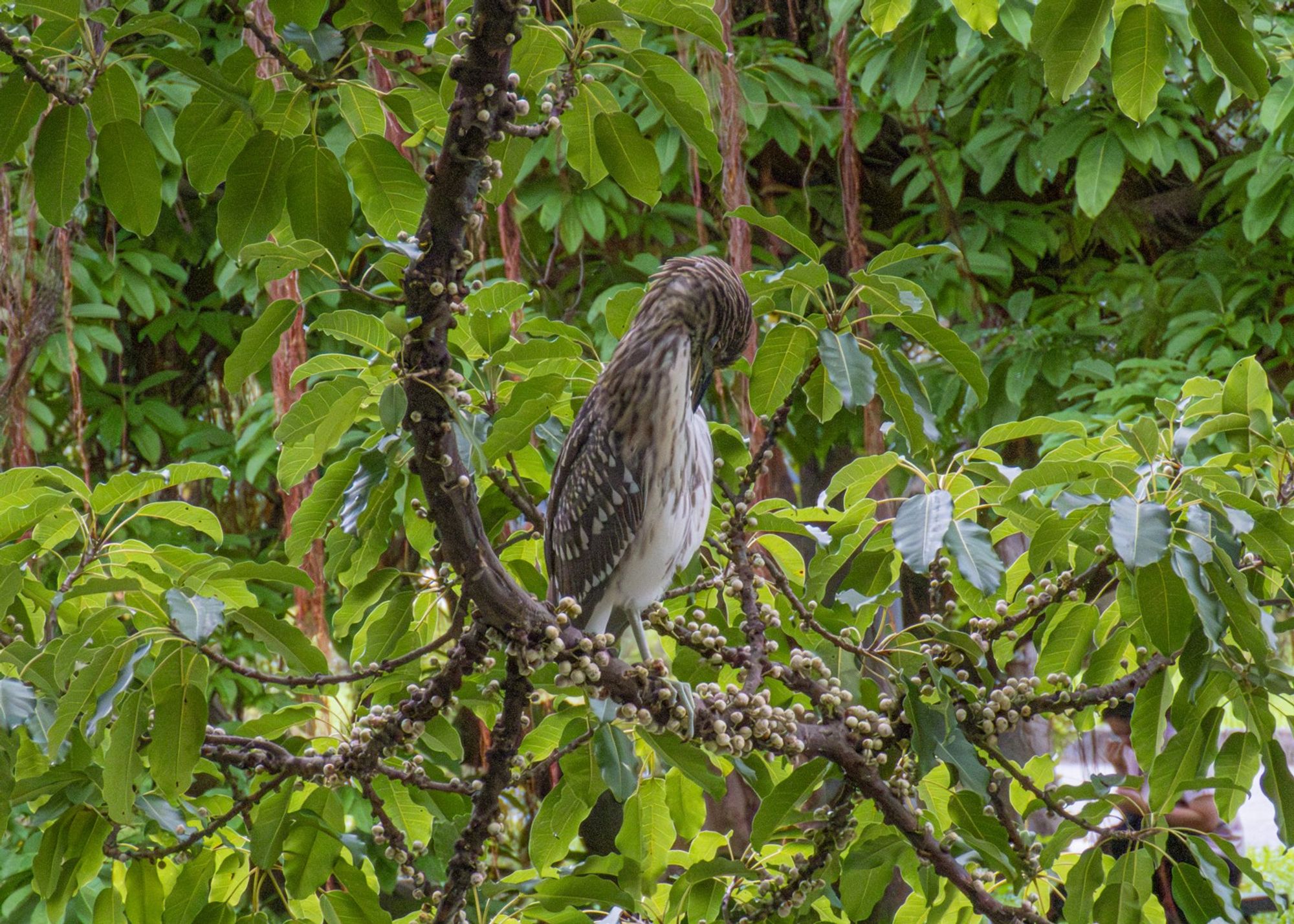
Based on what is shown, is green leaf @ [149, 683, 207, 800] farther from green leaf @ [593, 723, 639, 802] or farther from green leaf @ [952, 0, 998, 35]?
green leaf @ [952, 0, 998, 35]

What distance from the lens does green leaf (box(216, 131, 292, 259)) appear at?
4.17 feet

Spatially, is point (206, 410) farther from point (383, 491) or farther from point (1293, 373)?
point (1293, 373)

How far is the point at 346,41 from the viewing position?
1.26 meters

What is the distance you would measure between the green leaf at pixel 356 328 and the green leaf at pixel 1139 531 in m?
0.88

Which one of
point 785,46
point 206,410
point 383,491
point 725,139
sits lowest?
point 206,410

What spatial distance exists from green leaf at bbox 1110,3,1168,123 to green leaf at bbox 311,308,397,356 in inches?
35.2

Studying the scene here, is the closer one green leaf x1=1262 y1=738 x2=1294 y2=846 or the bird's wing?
green leaf x1=1262 y1=738 x2=1294 y2=846

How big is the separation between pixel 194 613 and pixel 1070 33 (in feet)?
3.54

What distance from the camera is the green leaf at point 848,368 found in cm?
153

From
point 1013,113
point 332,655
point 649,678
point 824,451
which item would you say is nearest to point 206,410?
point 332,655

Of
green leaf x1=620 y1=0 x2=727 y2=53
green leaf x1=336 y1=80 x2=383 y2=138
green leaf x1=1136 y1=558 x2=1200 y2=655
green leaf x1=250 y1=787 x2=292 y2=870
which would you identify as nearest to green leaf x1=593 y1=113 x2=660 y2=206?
green leaf x1=620 y1=0 x2=727 y2=53

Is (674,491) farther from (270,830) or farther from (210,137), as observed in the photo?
(210,137)

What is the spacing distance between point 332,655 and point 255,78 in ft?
8.24

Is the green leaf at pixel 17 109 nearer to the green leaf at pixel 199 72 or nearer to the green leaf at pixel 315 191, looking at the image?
the green leaf at pixel 199 72
